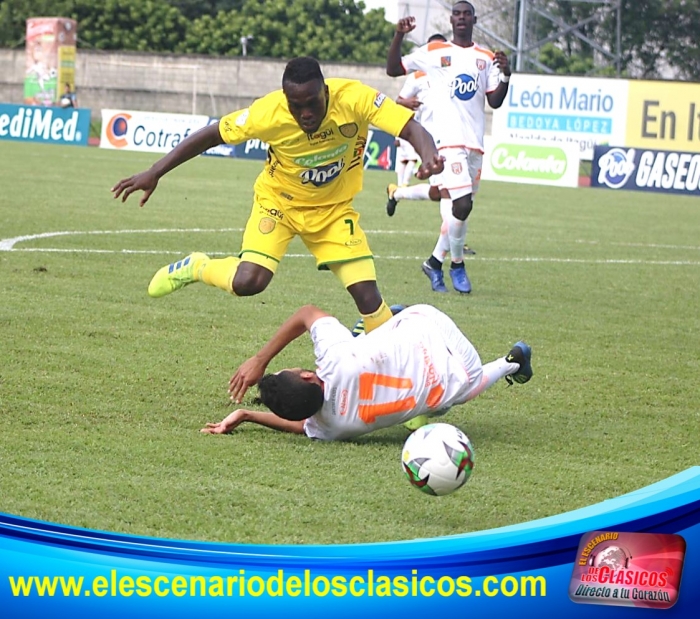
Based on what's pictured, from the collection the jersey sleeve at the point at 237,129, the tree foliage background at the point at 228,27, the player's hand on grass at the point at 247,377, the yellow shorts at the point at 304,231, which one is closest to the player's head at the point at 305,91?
the jersey sleeve at the point at 237,129

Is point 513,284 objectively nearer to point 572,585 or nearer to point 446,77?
point 446,77

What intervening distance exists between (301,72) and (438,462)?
2318mm

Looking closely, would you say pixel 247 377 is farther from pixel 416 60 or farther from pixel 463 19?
pixel 416 60

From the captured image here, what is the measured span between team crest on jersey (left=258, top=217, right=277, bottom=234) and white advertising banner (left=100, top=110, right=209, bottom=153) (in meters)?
25.6

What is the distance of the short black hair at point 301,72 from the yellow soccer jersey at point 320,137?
0.23m

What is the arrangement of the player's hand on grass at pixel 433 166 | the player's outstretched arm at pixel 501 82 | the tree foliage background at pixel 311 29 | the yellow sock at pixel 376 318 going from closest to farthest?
the player's hand on grass at pixel 433 166, the yellow sock at pixel 376 318, the player's outstretched arm at pixel 501 82, the tree foliage background at pixel 311 29

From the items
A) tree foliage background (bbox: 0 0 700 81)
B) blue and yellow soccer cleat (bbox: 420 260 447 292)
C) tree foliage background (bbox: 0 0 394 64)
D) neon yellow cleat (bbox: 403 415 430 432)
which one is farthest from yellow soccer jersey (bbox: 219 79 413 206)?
tree foliage background (bbox: 0 0 394 64)

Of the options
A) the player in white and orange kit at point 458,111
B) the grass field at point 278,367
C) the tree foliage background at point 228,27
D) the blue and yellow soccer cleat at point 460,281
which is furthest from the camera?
the tree foliage background at point 228,27

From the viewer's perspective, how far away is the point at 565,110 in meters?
34.0

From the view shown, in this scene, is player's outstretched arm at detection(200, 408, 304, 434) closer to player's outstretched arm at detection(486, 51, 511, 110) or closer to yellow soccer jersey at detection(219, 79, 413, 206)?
yellow soccer jersey at detection(219, 79, 413, 206)

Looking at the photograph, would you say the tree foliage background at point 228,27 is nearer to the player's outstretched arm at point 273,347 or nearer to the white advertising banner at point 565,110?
the white advertising banner at point 565,110

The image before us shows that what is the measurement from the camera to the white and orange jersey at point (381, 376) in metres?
5.04

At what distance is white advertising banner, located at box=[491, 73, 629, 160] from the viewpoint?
33.6m

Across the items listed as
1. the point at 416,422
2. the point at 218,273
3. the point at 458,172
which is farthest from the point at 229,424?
the point at 458,172
